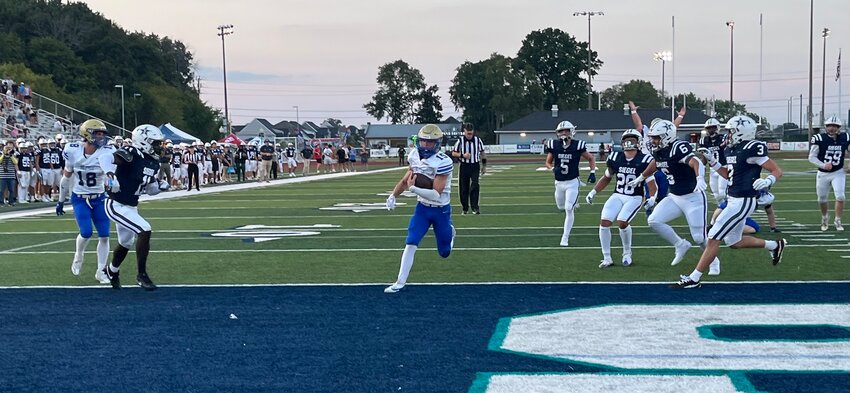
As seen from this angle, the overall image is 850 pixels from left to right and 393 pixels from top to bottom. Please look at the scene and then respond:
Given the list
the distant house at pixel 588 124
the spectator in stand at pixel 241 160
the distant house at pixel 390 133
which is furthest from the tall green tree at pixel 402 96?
the spectator in stand at pixel 241 160

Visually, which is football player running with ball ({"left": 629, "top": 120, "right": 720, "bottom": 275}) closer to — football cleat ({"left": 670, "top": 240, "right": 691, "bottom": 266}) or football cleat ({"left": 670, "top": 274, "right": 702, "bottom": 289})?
football cleat ({"left": 670, "top": 240, "right": 691, "bottom": 266})

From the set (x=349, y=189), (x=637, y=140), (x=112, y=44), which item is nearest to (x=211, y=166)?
(x=349, y=189)

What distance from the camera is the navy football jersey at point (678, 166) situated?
8.77m

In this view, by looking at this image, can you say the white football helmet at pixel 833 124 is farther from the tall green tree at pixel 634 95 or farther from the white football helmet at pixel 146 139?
the tall green tree at pixel 634 95

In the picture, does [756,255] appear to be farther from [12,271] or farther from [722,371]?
[12,271]

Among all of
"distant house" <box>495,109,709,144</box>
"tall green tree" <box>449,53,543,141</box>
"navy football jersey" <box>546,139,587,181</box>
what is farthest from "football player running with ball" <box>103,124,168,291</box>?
"tall green tree" <box>449,53,543,141</box>

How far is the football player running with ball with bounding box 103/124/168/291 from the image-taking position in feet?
27.2

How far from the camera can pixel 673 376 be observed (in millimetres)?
5125

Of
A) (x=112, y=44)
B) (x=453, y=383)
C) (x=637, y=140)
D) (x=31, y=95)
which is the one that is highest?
(x=112, y=44)

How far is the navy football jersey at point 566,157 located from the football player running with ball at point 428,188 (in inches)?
138

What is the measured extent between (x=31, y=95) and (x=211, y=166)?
43.6ft

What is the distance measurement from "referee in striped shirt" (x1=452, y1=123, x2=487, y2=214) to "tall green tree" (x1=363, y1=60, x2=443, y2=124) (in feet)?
337

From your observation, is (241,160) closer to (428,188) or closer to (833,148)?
(833,148)

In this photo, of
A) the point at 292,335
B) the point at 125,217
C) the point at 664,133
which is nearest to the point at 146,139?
the point at 125,217
